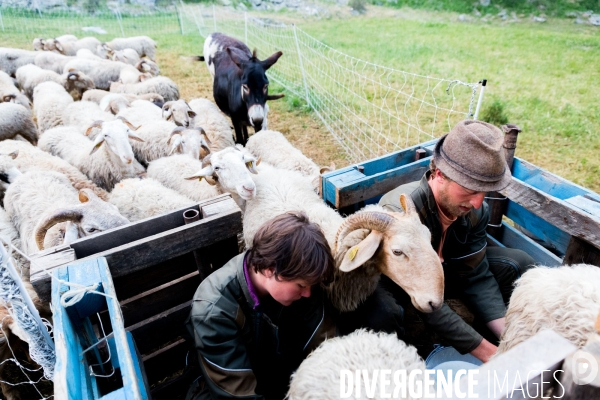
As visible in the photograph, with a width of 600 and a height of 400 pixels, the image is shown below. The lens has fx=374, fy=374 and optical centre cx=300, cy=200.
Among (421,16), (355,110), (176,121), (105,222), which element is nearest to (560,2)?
(421,16)

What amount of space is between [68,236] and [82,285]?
154 cm

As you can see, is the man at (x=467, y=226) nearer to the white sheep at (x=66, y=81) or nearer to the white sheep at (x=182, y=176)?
the white sheep at (x=182, y=176)

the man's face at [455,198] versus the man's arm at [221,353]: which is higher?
the man's face at [455,198]

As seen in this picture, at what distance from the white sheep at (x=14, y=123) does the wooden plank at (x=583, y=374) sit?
25.4 ft

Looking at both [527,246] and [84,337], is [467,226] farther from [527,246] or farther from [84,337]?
[84,337]

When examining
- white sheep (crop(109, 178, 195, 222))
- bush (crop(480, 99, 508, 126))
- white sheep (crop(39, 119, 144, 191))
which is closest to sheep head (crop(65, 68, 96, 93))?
white sheep (crop(39, 119, 144, 191))

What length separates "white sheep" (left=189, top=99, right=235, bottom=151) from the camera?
5640 mm

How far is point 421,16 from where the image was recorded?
73.8 feet

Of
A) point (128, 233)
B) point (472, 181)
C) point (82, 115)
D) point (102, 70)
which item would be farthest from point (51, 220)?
point (102, 70)

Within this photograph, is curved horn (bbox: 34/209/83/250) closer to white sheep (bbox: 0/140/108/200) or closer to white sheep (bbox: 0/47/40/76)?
white sheep (bbox: 0/140/108/200)

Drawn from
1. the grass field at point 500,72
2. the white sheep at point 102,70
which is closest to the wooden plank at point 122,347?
the grass field at point 500,72

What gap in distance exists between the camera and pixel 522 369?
29.7 inches

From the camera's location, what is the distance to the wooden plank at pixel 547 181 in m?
2.46

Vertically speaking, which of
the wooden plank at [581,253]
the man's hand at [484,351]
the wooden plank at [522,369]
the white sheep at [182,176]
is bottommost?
the man's hand at [484,351]
